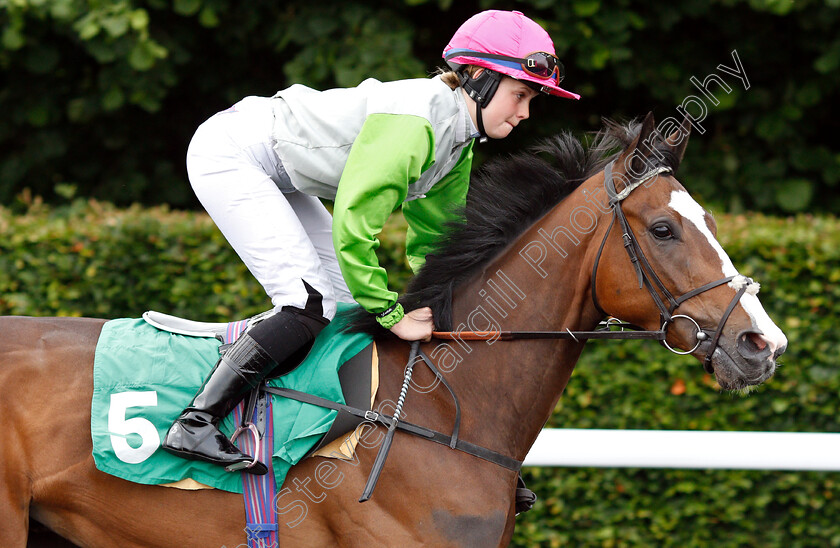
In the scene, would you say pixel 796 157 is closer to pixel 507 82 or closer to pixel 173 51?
pixel 507 82

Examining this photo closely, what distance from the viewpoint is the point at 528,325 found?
8.74 ft

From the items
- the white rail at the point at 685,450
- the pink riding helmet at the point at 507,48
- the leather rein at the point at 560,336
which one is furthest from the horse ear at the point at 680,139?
the white rail at the point at 685,450

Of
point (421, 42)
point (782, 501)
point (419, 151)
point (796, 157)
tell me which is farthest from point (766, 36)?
point (419, 151)

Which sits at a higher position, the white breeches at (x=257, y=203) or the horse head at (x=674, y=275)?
the horse head at (x=674, y=275)

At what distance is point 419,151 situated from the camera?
2518 mm

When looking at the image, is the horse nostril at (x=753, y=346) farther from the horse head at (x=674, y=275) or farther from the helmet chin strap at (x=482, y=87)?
the helmet chin strap at (x=482, y=87)

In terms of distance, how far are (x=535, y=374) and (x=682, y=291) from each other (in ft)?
1.78

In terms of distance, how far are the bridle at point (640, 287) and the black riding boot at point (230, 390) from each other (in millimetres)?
519

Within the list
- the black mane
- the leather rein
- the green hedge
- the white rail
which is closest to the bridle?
the leather rein

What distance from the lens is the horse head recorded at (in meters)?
2.36

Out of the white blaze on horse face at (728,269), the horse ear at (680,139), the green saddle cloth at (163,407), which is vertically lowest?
the green saddle cloth at (163,407)

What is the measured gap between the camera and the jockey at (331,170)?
2467 millimetres

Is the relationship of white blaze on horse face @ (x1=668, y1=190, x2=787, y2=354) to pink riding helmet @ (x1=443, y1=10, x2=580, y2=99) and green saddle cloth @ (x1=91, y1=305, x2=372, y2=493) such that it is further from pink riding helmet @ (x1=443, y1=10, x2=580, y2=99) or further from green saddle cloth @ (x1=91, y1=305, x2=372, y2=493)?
green saddle cloth @ (x1=91, y1=305, x2=372, y2=493)

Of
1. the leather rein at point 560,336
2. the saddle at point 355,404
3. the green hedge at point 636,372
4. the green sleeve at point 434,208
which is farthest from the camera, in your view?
the green hedge at point 636,372
